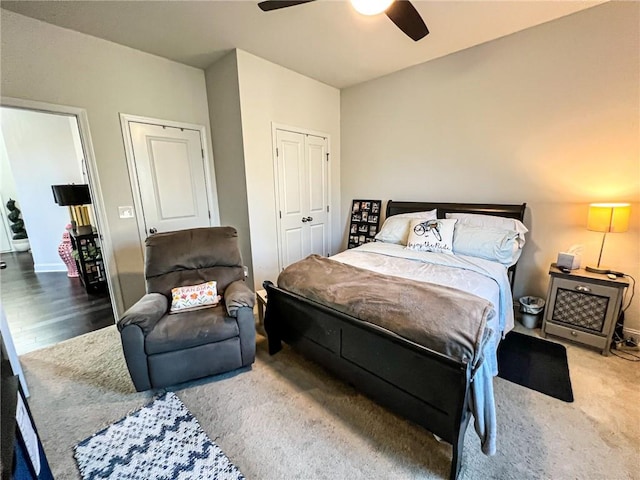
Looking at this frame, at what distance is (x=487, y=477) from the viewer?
4.47 feet

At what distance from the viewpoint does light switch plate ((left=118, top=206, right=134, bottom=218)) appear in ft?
Result: 9.56

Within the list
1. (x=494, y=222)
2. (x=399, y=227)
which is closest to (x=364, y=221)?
(x=399, y=227)

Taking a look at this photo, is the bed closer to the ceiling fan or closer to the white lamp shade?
the white lamp shade

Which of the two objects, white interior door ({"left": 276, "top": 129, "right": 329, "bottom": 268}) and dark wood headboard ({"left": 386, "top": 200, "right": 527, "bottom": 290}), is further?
white interior door ({"left": 276, "top": 129, "right": 329, "bottom": 268})

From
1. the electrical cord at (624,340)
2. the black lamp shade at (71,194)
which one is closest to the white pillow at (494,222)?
the electrical cord at (624,340)

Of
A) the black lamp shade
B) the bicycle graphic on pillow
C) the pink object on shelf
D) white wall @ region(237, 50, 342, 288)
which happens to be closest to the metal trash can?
the bicycle graphic on pillow

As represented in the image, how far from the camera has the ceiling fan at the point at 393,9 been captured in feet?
5.30

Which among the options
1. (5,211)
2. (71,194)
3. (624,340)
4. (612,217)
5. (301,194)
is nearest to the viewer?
(612,217)

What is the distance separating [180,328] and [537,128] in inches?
142

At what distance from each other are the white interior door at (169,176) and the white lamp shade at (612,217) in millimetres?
3984

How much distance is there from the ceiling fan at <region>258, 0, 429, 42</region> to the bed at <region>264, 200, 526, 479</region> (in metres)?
1.71

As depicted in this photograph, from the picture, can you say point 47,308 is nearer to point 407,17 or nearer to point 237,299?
point 237,299

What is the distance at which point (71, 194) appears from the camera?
11.8 ft

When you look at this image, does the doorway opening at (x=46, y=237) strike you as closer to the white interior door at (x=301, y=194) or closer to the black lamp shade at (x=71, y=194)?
the black lamp shade at (x=71, y=194)
